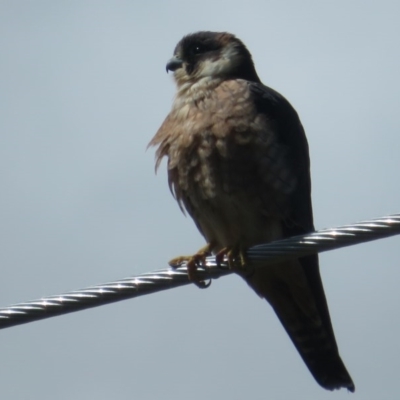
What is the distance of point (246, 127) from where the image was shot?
495 cm

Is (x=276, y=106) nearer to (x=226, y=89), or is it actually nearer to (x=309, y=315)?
(x=226, y=89)

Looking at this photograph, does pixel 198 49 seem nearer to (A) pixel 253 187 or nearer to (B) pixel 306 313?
(A) pixel 253 187

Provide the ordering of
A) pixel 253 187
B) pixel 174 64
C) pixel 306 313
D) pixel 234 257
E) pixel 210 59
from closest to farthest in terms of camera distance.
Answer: pixel 234 257
pixel 253 187
pixel 306 313
pixel 210 59
pixel 174 64

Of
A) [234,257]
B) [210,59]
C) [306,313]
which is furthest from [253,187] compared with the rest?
[210,59]

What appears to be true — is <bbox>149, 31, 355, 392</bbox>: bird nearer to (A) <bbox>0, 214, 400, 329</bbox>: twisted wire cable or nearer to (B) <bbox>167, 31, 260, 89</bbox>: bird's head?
(B) <bbox>167, 31, 260, 89</bbox>: bird's head

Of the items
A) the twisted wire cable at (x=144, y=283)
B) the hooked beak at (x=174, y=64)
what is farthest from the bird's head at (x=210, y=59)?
the twisted wire cable at (x=144, y=283)

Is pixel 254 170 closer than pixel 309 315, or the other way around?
pixel 254 170

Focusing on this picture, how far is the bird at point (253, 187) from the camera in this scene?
4.90 m

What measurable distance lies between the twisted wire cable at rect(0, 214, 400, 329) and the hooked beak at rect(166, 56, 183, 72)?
2.37 m

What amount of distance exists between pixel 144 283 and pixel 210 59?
2.41 meters

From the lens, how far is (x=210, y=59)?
231 inches

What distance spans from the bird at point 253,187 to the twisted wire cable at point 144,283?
0.83 m

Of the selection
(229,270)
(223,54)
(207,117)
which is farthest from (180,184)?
(223,54)

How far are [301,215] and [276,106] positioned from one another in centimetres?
58
